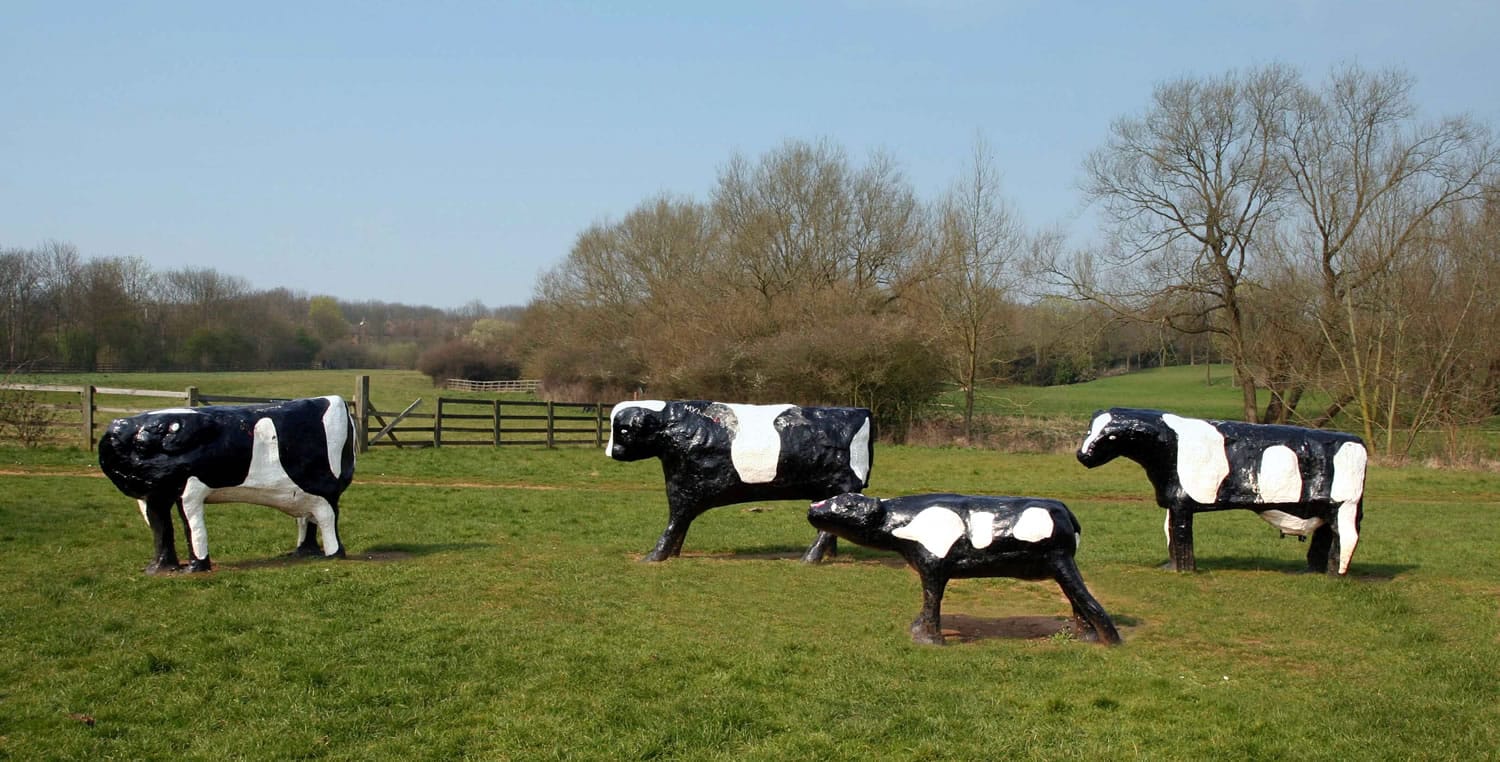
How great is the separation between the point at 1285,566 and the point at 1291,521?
142cm

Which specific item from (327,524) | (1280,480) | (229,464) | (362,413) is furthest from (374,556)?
(362,413)

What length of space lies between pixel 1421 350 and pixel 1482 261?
289 cm

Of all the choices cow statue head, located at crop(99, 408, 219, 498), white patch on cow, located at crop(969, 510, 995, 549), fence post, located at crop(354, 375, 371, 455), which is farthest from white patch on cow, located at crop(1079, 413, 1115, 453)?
fence post, located at crop(354, 375, 371, 455)

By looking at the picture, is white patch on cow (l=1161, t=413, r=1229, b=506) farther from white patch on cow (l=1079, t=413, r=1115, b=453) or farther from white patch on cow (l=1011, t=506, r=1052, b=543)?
white patch on cow (l=1011, t=506, r=1052, b=543)

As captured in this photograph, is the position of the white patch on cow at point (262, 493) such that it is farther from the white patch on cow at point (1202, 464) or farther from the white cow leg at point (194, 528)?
the white patch on cow at point (1202, 464)

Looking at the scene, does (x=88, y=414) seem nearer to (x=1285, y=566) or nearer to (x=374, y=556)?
(x=374, y=556)

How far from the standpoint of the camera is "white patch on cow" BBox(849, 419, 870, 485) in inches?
555

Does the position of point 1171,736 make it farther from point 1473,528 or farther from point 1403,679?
point 1473,528

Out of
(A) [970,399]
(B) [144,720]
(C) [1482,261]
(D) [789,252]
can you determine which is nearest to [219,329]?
(D) [789,252]

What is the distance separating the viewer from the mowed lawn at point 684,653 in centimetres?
705

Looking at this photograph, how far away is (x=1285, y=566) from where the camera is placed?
14758 mm

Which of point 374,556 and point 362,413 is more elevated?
point 362,413

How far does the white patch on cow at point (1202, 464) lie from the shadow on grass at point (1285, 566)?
139cm

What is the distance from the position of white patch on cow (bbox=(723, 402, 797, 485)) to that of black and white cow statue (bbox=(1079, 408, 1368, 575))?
3.81 meters
